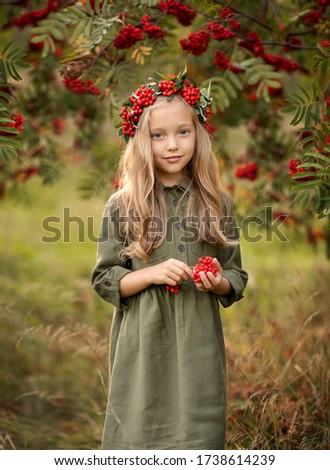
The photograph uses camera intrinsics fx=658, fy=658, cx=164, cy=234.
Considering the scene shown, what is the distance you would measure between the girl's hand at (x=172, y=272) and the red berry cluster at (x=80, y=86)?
1286 millimetres

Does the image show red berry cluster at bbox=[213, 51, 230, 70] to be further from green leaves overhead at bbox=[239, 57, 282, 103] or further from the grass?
the grass

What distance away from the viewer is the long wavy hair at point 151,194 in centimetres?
283

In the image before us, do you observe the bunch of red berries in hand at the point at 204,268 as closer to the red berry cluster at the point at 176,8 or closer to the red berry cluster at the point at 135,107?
the red berry cluster at the point at 135,107

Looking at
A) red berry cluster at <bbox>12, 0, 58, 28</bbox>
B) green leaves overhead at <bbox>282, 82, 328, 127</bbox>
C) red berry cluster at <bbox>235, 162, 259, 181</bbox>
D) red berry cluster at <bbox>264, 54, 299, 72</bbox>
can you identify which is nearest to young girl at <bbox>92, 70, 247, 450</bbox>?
green leaves overhead at <bbox>282, 82, 328, 127</bbox>

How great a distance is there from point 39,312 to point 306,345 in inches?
104

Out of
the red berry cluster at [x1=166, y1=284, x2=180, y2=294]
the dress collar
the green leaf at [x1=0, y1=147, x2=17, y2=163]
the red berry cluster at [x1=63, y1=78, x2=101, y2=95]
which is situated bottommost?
the red berry cluster at [x1=166, y1=284, x2=180, y2=294]

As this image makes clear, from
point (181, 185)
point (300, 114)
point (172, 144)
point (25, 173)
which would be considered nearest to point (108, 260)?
point (181, 185)

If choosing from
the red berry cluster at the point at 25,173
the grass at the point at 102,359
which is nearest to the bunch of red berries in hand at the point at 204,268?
the grass at the point at 102,359

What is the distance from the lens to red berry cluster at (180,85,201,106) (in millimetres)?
2854

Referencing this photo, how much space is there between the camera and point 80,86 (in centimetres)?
358

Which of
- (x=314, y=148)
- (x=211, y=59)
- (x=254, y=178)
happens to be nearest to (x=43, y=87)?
(x=211, y=59)

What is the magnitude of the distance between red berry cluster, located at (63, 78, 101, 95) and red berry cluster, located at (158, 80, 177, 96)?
790 mm

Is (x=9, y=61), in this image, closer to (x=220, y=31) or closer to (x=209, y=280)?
(x=220, y=31)

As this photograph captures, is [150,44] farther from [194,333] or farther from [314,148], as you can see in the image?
[194,333]
